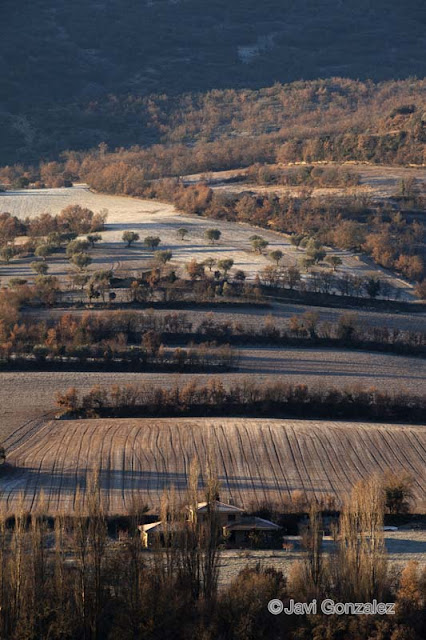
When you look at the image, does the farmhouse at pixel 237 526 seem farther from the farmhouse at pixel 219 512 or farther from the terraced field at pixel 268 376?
the terraced field at pixel 268 376

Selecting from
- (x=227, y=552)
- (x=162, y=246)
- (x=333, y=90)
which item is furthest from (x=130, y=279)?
(x=333, y=90)

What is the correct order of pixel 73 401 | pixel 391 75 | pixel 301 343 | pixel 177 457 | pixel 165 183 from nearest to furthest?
pixel 177 457, pixel 73 401, pixel 301 343, pixel 165 183, pixel 391 75

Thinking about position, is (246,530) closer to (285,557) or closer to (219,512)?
(285,557)

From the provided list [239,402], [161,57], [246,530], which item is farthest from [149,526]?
[161,57]

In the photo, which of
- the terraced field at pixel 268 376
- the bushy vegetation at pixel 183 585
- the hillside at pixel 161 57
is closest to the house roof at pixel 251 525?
the bushy vegetation at pixel 183 585

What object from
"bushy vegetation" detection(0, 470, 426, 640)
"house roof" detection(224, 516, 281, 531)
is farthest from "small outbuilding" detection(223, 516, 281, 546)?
"bushy vegetation" detection(0, 470, 426, 640)

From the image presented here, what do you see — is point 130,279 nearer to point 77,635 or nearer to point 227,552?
point 227,552
